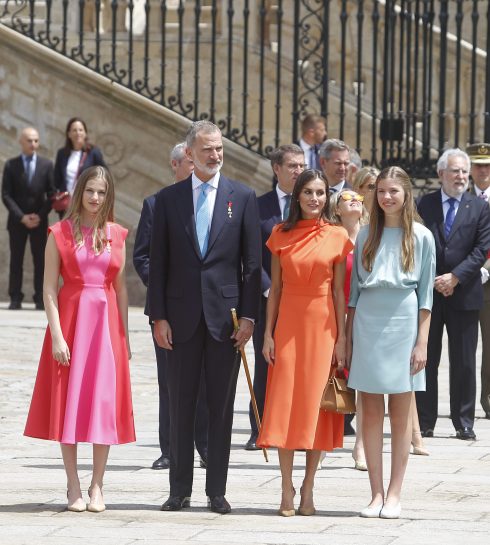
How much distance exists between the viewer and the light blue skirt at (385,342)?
8.53m

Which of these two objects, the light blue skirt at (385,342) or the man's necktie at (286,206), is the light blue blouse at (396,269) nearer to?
the light blue skirt at (385,342)

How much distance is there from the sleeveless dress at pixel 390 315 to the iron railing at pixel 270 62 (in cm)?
914

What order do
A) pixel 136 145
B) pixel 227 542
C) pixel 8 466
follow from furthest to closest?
1. pixel 136 145
2. pixel 8 466
3. pixel 227 542

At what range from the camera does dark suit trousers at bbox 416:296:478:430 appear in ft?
37.8

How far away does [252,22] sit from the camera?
19.6 meters

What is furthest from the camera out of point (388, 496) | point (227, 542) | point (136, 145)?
point (136, 145)

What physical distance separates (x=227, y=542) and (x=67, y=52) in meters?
12.9

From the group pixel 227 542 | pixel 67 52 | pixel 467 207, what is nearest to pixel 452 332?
pixel 467 207

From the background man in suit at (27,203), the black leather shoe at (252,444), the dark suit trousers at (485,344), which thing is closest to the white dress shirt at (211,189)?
the black leather shoe at (252,444)

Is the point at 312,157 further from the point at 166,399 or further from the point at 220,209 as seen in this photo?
the point at 220,209

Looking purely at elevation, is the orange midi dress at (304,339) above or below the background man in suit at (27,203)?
below

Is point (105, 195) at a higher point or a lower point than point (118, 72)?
lower

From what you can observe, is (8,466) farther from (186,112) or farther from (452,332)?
(186,112)

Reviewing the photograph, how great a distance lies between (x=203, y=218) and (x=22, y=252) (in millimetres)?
9892
